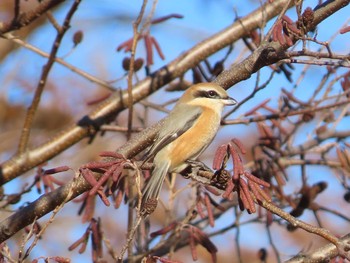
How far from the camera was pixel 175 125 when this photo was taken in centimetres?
360

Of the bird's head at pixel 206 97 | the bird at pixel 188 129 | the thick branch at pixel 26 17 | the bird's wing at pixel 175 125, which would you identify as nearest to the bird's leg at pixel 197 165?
the bird at pixel 188 129

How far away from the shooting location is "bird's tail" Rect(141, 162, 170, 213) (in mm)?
3115

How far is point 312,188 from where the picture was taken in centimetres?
396

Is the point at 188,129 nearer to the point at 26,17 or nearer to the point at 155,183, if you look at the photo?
the point at 155,183

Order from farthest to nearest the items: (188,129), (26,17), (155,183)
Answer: (188,129)
(26,17)
(155,183)

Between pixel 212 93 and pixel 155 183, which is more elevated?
pixel 212 93

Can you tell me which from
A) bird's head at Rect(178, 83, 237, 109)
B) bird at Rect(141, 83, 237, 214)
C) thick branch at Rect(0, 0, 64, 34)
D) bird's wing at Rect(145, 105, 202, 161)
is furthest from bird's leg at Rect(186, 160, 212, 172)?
thick branch at Rect(0, 0, 64, 34)

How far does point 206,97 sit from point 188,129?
22cm

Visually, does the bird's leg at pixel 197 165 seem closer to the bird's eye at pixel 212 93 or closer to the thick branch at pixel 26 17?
the bird's eye at pixel 212 93

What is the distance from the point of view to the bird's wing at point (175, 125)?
3.39 metres

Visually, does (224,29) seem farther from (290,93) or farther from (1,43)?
(1,43)

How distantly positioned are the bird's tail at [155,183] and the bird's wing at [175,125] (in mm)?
81

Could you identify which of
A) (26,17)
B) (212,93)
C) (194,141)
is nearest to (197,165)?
(194,141)

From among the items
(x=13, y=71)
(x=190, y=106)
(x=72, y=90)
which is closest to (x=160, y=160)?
(x=190, y=106)
